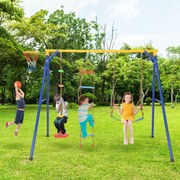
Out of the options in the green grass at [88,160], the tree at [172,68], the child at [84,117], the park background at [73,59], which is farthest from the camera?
the tree at [172,68]

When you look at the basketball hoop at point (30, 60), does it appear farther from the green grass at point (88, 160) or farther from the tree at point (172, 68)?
the tree at point (172, 68)

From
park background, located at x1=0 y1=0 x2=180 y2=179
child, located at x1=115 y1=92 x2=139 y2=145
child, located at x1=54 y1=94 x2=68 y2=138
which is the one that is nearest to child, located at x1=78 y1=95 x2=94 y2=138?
child, located at x1=54 y1=94 x2=68 y2=138

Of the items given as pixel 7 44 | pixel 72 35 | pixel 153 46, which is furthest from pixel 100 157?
pixel 153 46

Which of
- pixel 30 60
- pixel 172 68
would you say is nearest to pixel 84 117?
pixel 30 60

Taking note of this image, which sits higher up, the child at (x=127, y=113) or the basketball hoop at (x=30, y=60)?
the basketball hoop at (x=30, y=60)

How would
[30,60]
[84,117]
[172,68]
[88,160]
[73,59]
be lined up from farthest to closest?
[73,59]
[172,68]
[30,60]
[84,117]
[88,160]

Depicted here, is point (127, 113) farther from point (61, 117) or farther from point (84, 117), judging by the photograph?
point (61, 117)

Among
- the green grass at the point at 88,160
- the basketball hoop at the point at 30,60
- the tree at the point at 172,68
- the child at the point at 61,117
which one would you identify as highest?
the tree at the point at 172,68

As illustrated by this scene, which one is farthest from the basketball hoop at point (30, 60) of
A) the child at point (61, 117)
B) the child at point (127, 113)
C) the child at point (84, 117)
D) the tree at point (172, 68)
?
the tree at point (172, 68)

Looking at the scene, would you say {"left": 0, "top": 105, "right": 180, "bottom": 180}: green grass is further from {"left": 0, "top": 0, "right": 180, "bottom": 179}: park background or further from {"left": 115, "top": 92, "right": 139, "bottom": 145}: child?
{"left": 0, "top": 0, "right": 180, "bottom": 179}: park background

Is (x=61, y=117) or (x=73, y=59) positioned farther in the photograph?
(x=73, y=59)

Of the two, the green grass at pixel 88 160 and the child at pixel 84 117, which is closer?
the green grass at pixel 88 160

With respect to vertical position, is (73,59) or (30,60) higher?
(73,59)

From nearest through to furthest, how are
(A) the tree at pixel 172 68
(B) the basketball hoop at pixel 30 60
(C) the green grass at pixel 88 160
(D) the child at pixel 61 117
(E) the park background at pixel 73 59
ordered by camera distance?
(C) the green grass at pixel 88 160 < (D) the child at pixel 61 117 < (B) the basketball hoop at pixel 30 60 < (E) the park background at pixel 73 59 < (A) the tree at pixel 172 68
